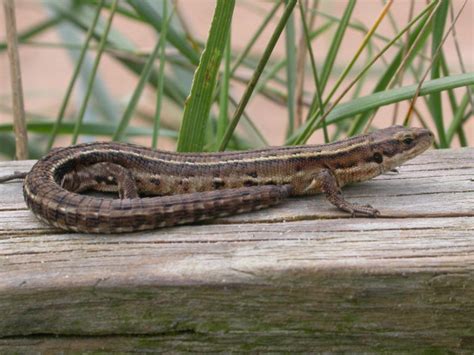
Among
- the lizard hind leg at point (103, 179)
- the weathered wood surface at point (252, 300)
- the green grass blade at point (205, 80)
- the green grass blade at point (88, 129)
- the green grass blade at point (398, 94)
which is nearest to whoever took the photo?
the weathered wood surface at point (252, 300)

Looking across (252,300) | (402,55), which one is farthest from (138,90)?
(252,300)

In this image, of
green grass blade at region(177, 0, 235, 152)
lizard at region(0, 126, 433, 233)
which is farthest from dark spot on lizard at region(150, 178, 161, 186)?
green grass blade at region(177, 0, 235, 152)

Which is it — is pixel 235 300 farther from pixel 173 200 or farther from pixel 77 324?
pixel 173 200

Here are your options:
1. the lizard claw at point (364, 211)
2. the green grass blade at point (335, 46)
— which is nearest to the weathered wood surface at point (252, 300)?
the lizard claw at point (364, 211)

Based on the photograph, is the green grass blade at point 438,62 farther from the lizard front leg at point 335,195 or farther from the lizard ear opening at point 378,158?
the lizard front leg at point 335,195

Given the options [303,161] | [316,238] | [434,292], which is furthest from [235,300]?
[303,161]

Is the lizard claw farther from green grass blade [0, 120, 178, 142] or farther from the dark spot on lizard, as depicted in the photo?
green grass blade [0, 120, 178, 142]

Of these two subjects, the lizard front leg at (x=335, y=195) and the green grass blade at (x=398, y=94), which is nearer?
the lizard front leg at (x=335, y=195)
